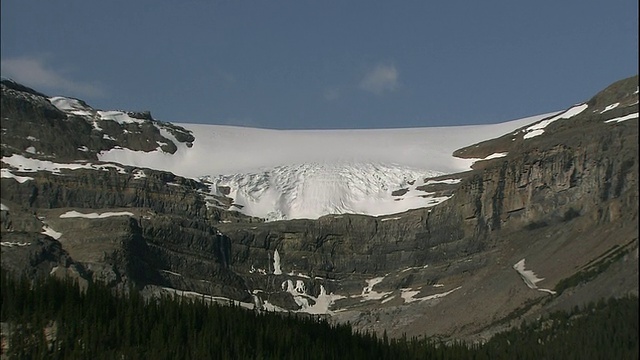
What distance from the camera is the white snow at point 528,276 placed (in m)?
173

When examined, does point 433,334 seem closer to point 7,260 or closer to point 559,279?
point 559,279

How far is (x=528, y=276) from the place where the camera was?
181375mm

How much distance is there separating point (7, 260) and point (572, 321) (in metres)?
99.1

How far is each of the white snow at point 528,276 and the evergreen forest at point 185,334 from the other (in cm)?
4574

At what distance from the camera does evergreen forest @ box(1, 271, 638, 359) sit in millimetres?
95500

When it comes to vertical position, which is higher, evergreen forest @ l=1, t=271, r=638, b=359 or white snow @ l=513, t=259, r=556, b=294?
evergreen forest @ l=1, t=271, r=638, b=359

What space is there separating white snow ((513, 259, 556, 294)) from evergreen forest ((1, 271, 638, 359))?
4574 centimetres

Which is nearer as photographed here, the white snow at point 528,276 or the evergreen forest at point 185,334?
the evergreen forest at point 185,334

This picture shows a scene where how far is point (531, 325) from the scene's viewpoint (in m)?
143

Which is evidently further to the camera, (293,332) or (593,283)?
(593,283)

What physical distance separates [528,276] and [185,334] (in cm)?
8813

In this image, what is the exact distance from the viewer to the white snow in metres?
173

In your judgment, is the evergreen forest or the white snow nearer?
the evergreen forest

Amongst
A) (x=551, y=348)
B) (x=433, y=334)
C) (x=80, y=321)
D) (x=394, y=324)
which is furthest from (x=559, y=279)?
(x=80, y=321)
